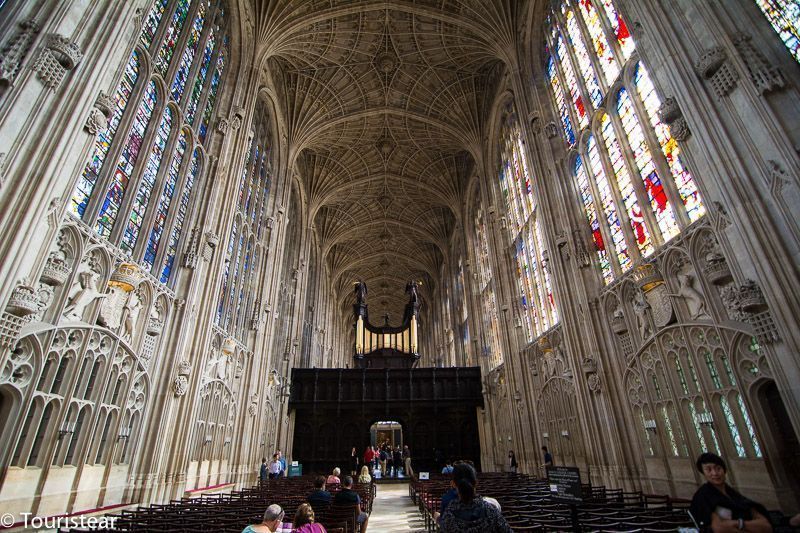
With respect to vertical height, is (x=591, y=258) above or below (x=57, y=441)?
above

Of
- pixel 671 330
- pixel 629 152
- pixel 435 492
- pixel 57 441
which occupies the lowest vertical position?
pixel 435 492

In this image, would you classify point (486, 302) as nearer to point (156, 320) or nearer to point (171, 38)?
point (156, 320)

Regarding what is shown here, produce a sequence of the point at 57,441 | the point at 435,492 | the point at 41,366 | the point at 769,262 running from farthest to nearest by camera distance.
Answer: the point at 435,492, the point at 57,441, the point at 41,366, the point at 769,262

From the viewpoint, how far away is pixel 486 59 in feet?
69.2

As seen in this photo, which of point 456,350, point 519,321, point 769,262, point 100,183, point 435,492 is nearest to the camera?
point 769,262

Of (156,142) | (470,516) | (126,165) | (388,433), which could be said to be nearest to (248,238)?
(156,142)

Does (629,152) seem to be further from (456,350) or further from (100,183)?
(456,350)

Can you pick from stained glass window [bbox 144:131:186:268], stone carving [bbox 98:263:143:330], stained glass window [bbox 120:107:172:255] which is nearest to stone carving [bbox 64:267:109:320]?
stone carving [bbox 98:263:143:330]

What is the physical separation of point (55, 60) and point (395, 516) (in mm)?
12259

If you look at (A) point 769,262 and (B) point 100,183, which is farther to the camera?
(B) point 100,183

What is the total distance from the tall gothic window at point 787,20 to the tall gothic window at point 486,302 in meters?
15.0

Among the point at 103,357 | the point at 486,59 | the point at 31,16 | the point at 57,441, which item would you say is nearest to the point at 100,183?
the point at 31,16

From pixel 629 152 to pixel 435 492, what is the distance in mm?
9992

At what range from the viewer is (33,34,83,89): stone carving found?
252 inches
